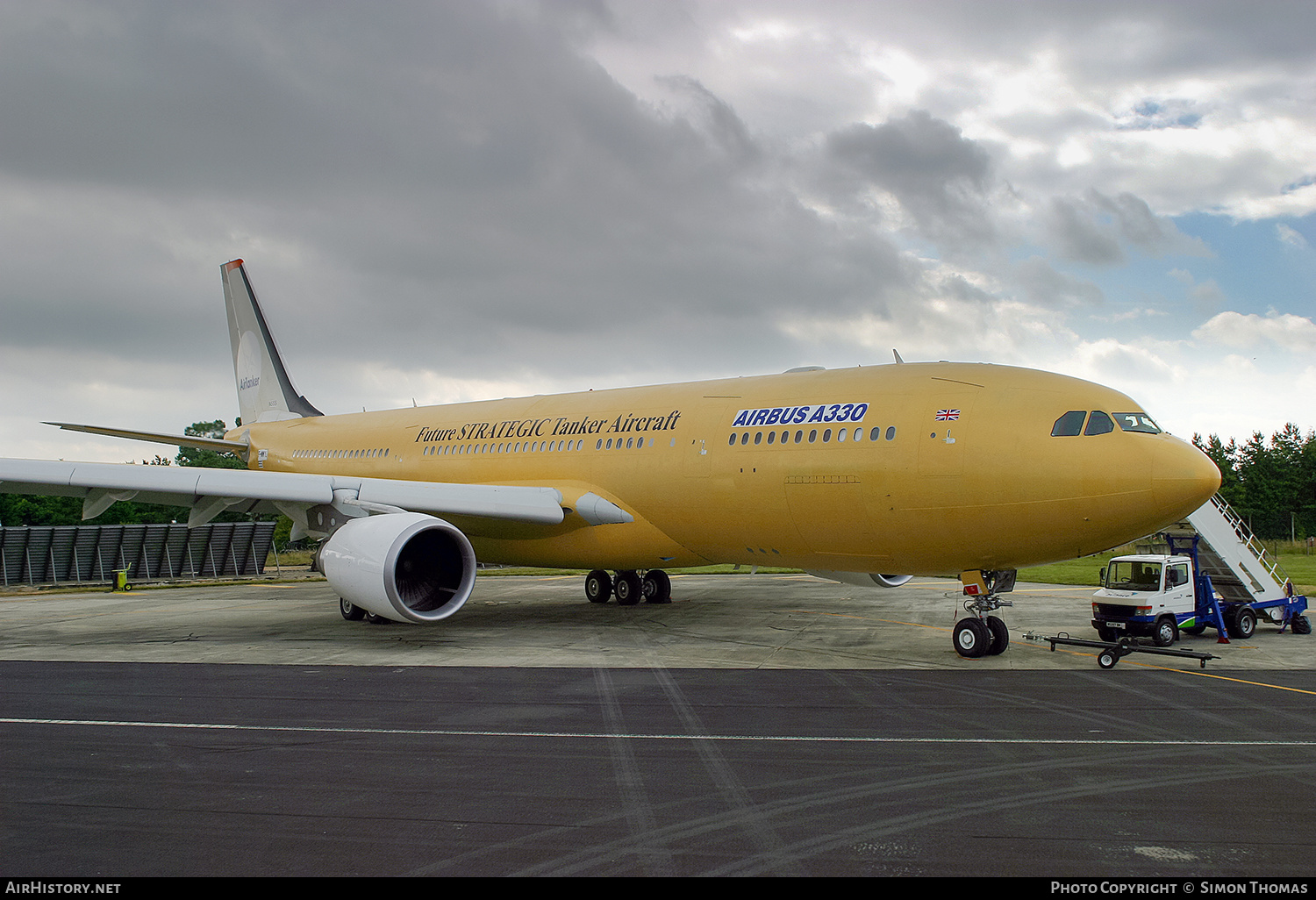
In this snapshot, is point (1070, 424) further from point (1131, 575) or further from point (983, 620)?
point (1131, 575)

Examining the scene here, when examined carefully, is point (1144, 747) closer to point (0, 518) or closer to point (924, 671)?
point (924, 671)

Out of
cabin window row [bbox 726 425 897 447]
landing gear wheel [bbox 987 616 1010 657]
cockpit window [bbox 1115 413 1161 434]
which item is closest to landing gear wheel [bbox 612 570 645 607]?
cabin window row [bbox 726 425 897 447]

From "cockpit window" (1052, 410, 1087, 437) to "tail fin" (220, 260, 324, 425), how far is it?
1944cm

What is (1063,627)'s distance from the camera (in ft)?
49.2

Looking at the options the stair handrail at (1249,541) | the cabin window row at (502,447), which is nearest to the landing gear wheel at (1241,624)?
the stair handrail at (1249,541)

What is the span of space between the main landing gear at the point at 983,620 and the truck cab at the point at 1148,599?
68.7 inches

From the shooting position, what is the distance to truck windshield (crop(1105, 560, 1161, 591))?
13.0m

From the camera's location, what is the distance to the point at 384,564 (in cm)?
1274

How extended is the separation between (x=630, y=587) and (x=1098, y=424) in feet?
34.6

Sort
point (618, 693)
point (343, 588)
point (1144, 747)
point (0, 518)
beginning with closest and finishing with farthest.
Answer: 1. point (1144, 747)
2. point (618, 693)
3. point (343, 588)
4. point (0, 518)

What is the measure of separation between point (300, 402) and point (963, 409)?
19.2m

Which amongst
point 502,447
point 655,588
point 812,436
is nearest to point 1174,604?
point 812,436

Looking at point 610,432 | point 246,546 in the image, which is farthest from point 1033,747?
point 246,546

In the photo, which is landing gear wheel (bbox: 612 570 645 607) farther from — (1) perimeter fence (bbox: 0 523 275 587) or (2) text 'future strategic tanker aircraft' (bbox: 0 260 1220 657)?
(1) perimeter fence (bbox: 0 523 275 587)
